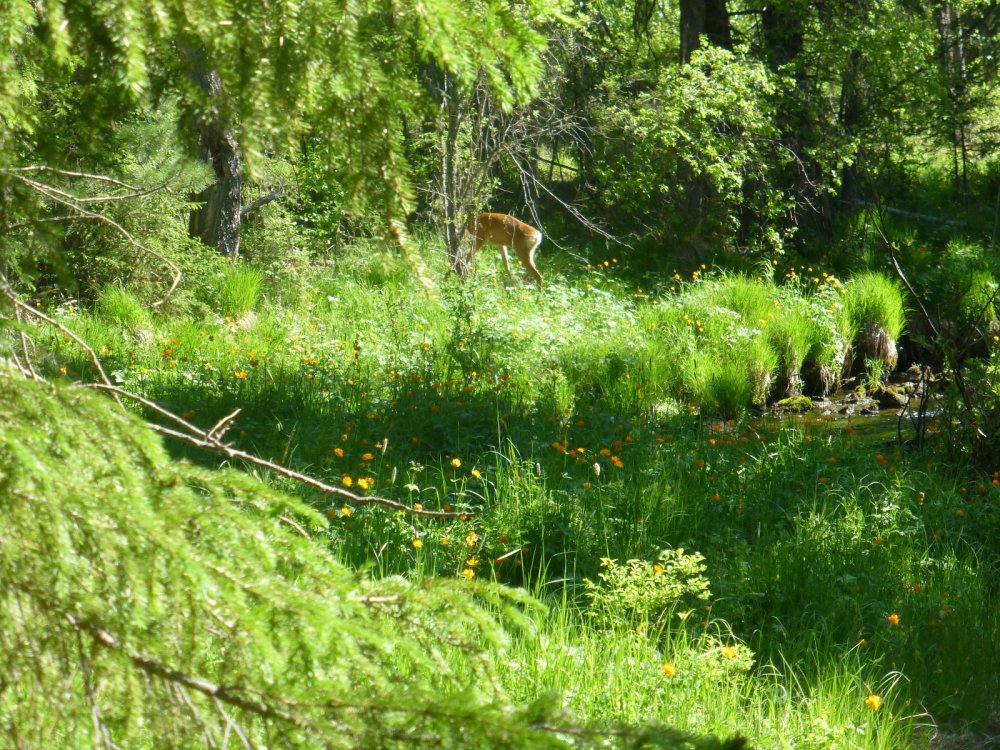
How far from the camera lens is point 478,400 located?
645 cm

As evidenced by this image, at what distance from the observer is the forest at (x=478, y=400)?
4.48ft

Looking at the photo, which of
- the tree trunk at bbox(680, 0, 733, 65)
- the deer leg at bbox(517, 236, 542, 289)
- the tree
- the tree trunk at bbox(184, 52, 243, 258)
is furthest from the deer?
the tree

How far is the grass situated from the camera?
3160 mm

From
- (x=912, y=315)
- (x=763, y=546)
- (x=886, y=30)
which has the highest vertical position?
(x=886, y=30)

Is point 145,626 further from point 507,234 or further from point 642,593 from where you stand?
point 507,234

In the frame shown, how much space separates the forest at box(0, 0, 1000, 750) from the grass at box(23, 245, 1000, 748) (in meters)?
0.03

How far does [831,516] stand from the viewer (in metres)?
4.95

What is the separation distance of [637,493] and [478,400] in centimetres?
198

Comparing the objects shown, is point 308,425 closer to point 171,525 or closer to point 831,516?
point 831,516

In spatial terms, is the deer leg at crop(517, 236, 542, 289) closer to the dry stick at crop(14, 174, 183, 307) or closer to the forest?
the forest

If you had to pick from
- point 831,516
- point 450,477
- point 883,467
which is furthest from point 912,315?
point 450,477

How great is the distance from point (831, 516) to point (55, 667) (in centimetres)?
429

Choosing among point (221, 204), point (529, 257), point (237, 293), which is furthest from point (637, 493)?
point (529, 257)

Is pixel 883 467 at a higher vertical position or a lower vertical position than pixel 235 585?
lower
